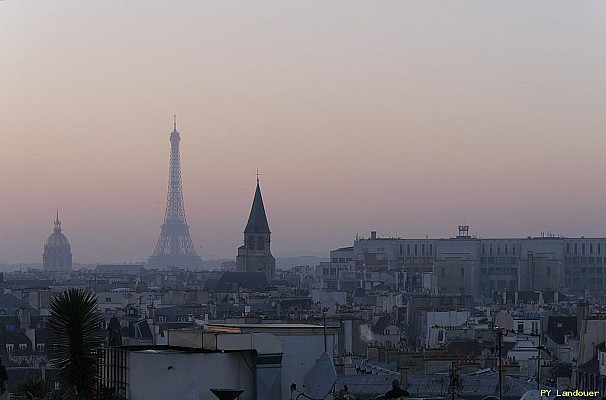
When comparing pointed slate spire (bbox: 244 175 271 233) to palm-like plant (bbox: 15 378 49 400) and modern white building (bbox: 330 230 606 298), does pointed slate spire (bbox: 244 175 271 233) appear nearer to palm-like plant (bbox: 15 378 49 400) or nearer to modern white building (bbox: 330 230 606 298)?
modern white building (bbox: 330 230 606 298)

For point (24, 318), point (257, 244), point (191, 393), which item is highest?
point (257, 244)

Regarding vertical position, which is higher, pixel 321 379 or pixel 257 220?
pixel 257 220

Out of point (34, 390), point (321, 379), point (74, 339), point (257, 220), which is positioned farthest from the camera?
point (257, 220)

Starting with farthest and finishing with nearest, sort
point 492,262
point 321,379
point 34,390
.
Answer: point 492,262
point 321,379
point 34,390

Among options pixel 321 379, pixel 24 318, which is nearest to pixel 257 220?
pixel 24 318

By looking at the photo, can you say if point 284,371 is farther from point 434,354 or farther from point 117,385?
point 434,354

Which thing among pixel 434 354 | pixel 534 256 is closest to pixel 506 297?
pixel 534 256

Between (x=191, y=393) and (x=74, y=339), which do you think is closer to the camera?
(x=74, y=339)

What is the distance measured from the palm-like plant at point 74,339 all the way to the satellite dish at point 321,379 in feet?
10.4

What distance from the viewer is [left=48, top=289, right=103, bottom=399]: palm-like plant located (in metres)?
16.9

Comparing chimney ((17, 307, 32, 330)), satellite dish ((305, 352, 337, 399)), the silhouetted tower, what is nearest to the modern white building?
the silhouetted tower

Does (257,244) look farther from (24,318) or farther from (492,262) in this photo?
(24,318)

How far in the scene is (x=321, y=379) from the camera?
1942 centimetres

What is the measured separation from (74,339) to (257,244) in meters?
124
